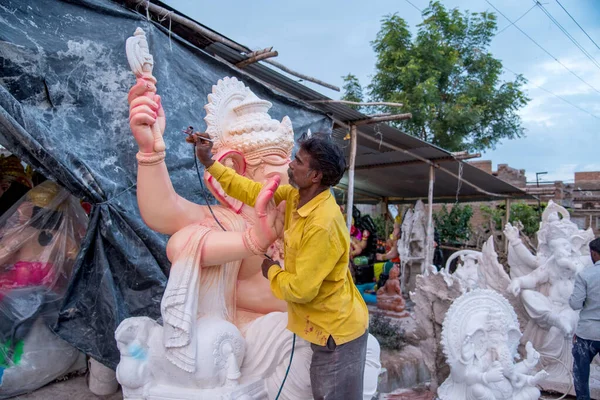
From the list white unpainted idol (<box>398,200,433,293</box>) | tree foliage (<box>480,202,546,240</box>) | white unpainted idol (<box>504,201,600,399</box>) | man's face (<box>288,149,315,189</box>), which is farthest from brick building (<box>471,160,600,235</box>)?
man's face (<box>288,149,315,189</box>)

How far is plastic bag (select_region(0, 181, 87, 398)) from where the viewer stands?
2.80 metres

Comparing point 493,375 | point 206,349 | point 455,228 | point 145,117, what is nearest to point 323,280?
point 206,349

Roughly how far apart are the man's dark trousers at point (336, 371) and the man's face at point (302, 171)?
605 millimetres

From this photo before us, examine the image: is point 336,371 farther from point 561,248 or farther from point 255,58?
point 561,248

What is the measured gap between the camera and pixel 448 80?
461 inches

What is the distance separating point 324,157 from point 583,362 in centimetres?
309

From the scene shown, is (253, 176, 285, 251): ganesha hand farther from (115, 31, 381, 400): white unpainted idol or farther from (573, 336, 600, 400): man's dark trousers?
(573, 336, 600, 400): man's dark trousers

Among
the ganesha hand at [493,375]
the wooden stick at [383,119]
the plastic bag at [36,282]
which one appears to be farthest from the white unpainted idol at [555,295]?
the plastic bag at [36,282]

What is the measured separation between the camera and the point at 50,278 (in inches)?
120

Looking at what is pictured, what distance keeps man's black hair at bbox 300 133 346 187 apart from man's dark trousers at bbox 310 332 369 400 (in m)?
0.63

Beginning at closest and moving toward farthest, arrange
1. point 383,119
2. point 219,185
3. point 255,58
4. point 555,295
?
point 219,185
point 255,58
point 555,295
point 383,119

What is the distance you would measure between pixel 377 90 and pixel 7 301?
1057 centimetres

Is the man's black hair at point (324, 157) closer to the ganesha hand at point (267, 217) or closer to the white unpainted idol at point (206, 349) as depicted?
the ganesha hand at point (267, 217)

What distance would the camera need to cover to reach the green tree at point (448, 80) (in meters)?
11.0
